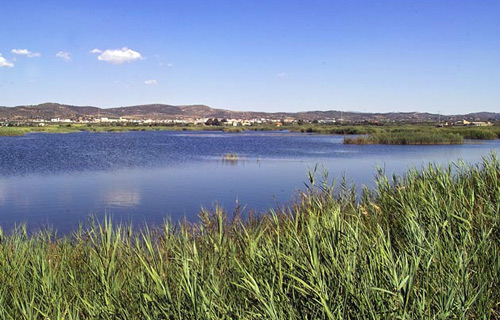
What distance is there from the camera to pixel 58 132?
8081 centimetres

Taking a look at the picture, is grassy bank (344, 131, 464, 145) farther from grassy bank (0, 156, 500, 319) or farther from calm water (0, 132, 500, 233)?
grassy bank (0, 156, 500, 319)

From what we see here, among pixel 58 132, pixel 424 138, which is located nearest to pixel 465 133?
pixel 424 138

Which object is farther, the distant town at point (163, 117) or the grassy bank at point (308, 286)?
the distant town at point (163, 117)

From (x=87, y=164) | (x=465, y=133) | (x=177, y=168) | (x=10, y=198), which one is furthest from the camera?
(x=465, y=133)

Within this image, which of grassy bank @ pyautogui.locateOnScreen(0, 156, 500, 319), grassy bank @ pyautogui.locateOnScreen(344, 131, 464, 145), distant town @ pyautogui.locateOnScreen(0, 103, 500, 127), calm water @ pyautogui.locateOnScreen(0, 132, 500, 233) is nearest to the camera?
grassy bank @ pyautogui.locateOnScreen(0, 156, 500, 319)

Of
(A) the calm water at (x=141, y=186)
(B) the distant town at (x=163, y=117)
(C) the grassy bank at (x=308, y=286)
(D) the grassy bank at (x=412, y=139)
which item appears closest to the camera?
(C) the grassy bank at (x=308, y=286)

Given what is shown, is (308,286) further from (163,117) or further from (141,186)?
(163,117)

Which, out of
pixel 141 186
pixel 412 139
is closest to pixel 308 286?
pixel 141 186

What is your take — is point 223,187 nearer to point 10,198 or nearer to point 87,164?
point 10,198

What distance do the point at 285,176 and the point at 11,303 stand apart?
55.4 ft

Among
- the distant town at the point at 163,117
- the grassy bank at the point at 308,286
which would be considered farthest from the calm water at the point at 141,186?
the distant town at the point at 163,117

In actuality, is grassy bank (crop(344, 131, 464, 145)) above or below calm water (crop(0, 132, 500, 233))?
above

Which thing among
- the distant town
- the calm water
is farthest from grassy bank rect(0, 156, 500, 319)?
the distant town

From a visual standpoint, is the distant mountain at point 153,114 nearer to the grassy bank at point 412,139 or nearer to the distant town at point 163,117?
the distant town at point 163,117
